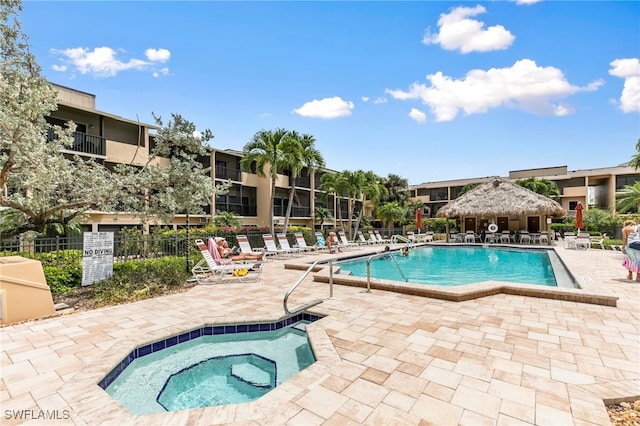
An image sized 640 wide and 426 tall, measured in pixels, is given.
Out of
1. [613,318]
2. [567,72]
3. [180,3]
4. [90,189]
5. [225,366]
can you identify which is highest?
[180,3]

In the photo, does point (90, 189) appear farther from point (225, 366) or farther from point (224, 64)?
point (224, 64)

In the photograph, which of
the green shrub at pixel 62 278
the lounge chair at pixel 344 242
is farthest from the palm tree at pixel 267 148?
the green shrub at pixel 62 278

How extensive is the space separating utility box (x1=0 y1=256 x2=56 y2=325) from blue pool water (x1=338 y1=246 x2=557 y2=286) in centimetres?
746

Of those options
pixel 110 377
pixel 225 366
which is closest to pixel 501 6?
pixel 225 366

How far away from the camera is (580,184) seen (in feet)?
113

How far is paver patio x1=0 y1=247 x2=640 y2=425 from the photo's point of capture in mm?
2598

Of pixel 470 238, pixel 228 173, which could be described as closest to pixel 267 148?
pixel 228 173

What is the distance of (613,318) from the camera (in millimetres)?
5062

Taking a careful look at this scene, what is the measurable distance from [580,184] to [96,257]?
1733 inches

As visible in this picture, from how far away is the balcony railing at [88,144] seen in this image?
16.5 metres

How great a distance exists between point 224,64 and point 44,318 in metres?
10.2

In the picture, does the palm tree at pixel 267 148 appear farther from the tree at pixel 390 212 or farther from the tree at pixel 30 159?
the tree at pixel 390 212

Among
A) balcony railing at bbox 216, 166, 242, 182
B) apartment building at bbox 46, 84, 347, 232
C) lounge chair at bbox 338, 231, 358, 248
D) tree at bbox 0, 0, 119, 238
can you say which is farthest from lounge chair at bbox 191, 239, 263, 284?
balcony railing at bbox 216, 166, 242, 182

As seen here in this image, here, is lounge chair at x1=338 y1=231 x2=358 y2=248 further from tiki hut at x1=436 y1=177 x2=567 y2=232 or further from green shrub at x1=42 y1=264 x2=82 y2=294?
green shrub at x1=42 y1=264 x2=82 y2=294
